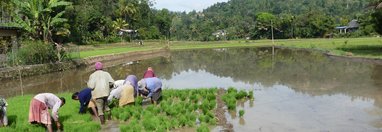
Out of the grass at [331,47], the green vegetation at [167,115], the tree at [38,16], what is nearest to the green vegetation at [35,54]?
the tree at [38,16]

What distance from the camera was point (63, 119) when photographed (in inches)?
418

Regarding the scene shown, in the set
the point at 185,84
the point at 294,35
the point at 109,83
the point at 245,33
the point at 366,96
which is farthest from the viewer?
the point at 245,33

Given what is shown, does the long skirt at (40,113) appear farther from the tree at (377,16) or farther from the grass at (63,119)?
the tree at (377,16)

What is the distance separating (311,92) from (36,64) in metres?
17.6

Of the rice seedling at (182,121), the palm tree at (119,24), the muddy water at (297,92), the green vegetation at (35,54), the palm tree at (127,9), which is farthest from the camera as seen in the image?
the palm tree at (127,9)

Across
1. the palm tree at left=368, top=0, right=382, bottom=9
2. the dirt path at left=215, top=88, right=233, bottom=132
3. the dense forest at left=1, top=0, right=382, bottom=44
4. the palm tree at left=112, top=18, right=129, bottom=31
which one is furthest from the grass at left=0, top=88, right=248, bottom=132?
the palm tree at left=112, top=18, right=129, bottom=31

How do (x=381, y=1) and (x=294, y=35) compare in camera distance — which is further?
(x=294, y=35)

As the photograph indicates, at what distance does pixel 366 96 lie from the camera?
1419 centimetres

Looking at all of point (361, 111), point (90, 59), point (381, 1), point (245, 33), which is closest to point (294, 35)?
point (245, 33)

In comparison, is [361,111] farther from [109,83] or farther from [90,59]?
[90,59]

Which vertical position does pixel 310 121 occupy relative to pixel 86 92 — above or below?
A: below

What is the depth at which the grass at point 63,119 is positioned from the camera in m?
9.47

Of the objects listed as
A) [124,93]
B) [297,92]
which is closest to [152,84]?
[124,93]

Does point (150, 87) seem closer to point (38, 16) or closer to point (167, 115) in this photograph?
point (167, 115)
